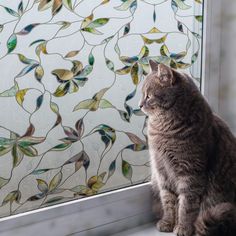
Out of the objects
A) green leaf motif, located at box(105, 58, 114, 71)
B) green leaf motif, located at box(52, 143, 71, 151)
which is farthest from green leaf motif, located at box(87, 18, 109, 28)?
green leaf motif, located at box(52, 143, 71, 151)

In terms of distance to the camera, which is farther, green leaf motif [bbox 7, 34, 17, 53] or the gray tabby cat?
the gray tabby cat

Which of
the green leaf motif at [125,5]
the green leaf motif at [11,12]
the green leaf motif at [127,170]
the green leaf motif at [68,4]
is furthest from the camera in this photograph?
the green leaf motif at [127,170]

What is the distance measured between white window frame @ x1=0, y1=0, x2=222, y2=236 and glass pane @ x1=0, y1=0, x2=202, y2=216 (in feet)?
0.14

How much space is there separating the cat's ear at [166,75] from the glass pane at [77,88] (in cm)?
15

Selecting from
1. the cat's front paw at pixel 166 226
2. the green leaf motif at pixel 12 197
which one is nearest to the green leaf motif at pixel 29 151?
the green leaf motif at pixel 12 197

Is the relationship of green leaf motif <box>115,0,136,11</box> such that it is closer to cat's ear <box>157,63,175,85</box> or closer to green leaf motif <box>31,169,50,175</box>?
cat's ear <box>157,63,175,85</box>

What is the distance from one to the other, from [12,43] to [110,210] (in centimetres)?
56

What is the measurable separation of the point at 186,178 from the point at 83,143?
0.32m

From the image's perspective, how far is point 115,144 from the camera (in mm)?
A: 1326

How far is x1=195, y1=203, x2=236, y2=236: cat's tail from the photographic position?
117 centimetres

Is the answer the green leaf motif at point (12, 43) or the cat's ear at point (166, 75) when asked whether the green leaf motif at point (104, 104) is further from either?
the green leaf motif at point (12, 43)

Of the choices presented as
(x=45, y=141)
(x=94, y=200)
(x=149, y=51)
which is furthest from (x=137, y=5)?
(x=94, y=200)

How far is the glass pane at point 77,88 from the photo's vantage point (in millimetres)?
1097

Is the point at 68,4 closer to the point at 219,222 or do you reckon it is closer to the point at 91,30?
→ the point at 91,30
